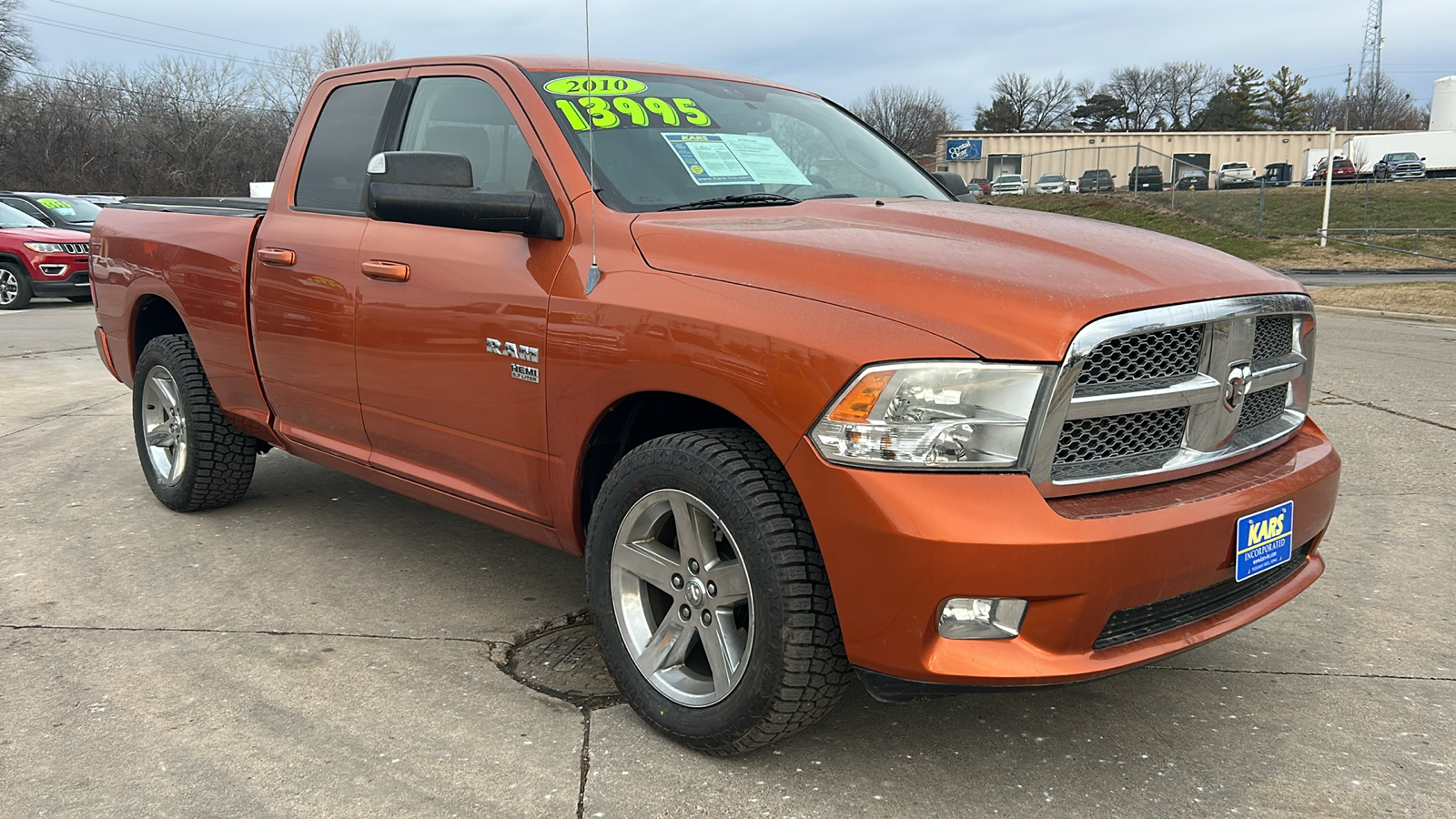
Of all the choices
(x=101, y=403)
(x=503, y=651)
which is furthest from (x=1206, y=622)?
(x=101, y=403)

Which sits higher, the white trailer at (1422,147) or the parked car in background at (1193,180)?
the white trailer at (1422,147)

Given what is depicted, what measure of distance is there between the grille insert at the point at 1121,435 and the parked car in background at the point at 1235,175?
36.8 m

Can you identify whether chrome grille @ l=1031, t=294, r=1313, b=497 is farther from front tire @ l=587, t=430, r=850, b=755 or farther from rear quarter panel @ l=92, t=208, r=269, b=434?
rear quarter panel @ l=92, t=208, r=269, b=434

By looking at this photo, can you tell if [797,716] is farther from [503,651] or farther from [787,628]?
[503,651]

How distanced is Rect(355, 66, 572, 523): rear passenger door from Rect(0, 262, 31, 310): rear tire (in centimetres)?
1468

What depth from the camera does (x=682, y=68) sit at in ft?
13.5

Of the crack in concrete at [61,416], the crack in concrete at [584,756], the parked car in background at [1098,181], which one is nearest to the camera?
the crack in concrete at [584,756]

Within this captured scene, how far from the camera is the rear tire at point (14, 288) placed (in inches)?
623

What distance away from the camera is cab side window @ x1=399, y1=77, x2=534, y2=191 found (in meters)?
3.53

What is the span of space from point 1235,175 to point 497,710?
5303cm

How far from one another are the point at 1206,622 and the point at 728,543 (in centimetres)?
116

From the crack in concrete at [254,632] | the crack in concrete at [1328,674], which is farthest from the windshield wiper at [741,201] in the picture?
the crack in concrete at [1328,674]

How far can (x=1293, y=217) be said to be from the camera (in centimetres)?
3394

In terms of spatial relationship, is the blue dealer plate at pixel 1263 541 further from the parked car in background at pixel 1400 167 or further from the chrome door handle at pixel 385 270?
the parked car in background at pixel 1400 167
